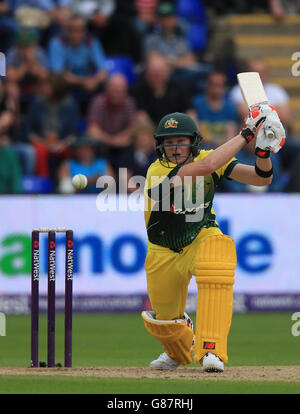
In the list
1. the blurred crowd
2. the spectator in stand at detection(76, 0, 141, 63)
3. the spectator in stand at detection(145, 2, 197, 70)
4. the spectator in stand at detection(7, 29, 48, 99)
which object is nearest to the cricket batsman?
the blurred crowd

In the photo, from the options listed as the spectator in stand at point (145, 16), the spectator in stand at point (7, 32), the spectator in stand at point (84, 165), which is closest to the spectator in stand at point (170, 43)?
the spectator in stand at point (145, 16)

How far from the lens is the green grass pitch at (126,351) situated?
6.32 metres

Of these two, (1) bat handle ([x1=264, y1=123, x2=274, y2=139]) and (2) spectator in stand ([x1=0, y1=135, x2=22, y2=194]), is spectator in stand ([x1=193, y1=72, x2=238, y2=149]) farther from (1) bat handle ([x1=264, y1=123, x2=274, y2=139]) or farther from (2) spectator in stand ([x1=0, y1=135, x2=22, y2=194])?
(1) bat handle ([x1=264, y1=123, x2=274, y2=139])

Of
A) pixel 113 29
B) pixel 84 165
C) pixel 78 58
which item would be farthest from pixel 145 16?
pixel 84 165

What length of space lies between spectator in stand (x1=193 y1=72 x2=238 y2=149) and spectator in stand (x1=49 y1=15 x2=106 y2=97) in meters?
1.51

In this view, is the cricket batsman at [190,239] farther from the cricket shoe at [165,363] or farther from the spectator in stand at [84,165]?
the spectator in stand at [84,165]

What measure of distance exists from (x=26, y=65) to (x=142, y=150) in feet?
7.73

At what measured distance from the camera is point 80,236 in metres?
12.3

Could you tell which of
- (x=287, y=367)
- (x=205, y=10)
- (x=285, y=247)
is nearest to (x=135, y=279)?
(x=285, y=247)

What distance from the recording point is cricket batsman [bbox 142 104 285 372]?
705 centimetres

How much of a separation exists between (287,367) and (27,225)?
5.31 m

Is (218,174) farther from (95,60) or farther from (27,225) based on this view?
(95,60)

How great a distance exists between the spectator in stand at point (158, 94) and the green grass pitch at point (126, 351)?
3.29 metres

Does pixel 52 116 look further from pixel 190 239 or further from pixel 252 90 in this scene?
pixel 252 90
